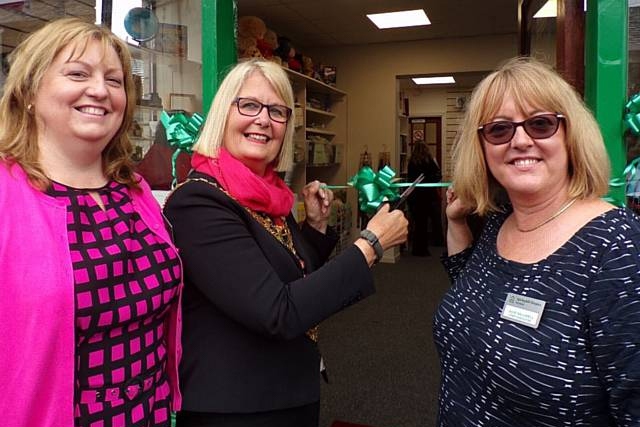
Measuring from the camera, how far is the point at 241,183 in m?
1.25

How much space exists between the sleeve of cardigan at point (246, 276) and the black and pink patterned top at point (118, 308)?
0.24 ft

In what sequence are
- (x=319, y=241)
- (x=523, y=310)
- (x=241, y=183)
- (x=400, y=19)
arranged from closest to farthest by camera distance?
1. (x=523, y=310)
2. (x=241, y=183)
3. (x=319, y=241)
4. (x=400, y=19)

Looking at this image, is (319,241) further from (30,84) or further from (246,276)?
(30,84)

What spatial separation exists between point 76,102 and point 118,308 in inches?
17.4

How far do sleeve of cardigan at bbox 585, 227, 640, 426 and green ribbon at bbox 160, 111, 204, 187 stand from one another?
126 centimetres

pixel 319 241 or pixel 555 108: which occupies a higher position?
pixel 555 108

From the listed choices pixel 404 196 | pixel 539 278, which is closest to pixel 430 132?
pixel 404 196

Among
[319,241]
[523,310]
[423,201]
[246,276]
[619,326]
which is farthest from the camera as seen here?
[423,201]

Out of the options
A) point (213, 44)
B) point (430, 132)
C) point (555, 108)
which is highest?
point (430, 132)

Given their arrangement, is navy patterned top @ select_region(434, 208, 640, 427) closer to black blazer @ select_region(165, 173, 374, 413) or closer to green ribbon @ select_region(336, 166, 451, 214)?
black blazer @ select_region(165, 173, 374, 413)

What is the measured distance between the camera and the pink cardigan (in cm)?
97

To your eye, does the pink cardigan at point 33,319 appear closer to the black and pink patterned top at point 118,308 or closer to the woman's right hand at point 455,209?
the black and pink patterned top at point 118,308

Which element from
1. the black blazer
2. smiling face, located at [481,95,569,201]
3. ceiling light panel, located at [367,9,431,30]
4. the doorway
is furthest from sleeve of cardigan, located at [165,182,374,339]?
the doorway

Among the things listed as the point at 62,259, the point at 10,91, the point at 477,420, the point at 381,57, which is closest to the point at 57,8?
the point at 10,91
